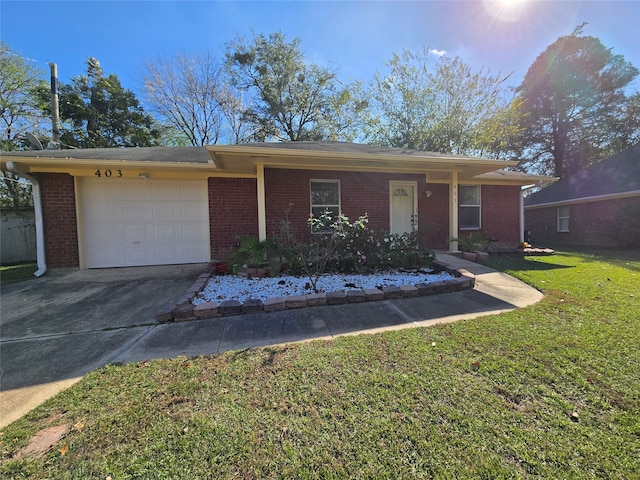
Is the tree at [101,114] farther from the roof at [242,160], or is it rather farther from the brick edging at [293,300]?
the brick edging at [293,300]

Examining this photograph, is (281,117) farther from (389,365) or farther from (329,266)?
(389,365)

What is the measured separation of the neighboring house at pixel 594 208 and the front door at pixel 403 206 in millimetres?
9783

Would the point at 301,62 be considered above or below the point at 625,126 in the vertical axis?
above

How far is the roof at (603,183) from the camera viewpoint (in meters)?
11.4

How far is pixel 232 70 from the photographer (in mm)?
16797

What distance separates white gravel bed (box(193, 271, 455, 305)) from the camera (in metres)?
4.37

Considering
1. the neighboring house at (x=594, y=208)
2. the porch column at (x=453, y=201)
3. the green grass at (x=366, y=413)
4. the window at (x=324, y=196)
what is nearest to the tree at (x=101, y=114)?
the window at (x=324, y=196)

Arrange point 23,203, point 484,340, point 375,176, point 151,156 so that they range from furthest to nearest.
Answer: point 23,203 < point 375,176 < point 151,156 < point 484,340

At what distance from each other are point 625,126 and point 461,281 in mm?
25301

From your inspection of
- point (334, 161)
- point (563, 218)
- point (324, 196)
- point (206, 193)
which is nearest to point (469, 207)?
point (324, 196)

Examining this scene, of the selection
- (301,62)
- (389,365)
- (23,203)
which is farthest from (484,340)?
(23,203)

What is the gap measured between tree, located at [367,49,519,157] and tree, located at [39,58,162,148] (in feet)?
50.1

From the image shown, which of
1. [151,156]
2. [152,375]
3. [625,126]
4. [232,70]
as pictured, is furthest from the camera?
[625,126]

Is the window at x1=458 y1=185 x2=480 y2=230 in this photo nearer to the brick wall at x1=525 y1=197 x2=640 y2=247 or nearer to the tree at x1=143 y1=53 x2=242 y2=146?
the brick wall at x1=525 y1=197 x2=640 y2=247
